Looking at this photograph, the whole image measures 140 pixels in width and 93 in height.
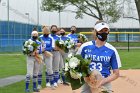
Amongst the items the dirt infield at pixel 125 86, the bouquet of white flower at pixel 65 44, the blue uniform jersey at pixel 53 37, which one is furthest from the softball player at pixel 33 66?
the bouquet of white flower at pixel 65 44

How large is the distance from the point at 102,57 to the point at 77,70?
77cm

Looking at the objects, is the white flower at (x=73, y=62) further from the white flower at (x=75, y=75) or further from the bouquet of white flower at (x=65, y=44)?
the bouquet of white flower at (x=65, y=44)

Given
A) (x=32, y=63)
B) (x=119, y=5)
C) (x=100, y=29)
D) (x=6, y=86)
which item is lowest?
(x=6, y=86)

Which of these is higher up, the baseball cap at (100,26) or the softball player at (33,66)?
the baseball cap at (100,26)

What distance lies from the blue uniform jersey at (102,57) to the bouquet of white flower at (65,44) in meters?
8.70

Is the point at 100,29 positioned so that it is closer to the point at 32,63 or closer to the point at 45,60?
the point at 32,63

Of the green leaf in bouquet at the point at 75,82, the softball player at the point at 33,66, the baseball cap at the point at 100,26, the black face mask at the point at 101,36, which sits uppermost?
the baseball cap at the point at 100,26

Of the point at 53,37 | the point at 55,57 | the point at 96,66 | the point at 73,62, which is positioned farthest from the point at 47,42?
the point at 73,62

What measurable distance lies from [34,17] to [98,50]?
59740mm

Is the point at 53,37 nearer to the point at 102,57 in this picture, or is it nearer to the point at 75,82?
the point at 102,57

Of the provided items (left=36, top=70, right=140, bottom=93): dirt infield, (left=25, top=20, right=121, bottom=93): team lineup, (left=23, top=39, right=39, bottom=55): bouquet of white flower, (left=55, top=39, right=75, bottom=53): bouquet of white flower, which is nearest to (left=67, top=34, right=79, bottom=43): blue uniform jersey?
(left=25, top=20, right=121, bottom=93): team lineup

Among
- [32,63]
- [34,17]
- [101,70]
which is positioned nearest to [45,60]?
[32,63]

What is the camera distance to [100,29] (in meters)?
6.53

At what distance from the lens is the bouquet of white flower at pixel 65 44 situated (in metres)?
15.6
